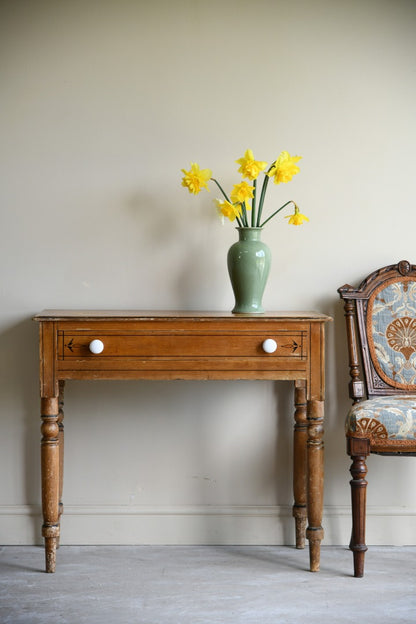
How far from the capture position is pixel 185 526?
287cm

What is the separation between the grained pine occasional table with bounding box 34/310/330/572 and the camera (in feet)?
8.11

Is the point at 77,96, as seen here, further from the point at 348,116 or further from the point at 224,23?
the point at 348,116

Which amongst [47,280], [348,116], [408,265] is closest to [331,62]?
[348,116]

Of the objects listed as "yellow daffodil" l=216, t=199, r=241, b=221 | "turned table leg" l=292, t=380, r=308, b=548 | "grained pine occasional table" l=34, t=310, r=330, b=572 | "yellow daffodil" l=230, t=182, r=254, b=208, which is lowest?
"turned table leg" l=292, t=380, r=308, b=548

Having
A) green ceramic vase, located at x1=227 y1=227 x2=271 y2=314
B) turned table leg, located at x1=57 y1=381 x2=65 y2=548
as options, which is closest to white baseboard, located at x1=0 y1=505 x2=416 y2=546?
turned table leg, located at x1=57 y1=381 x2=65 y2=548

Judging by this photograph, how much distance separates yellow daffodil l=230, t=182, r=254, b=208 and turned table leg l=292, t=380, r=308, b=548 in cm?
73

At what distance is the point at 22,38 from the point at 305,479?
2008 millimetres

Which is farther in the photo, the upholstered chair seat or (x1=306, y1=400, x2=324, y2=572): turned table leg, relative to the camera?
(x1=306, y1=400, x2=324, y2=572): turned table leg

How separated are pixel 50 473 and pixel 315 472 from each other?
2.95 ft

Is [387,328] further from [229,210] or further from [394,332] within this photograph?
[229,210]

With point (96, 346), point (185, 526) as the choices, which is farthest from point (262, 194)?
point (185, 526)

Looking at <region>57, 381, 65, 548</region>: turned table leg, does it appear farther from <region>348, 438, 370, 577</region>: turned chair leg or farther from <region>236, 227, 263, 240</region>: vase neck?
<region>348, 438, 370, 577</region>: turned chair leg

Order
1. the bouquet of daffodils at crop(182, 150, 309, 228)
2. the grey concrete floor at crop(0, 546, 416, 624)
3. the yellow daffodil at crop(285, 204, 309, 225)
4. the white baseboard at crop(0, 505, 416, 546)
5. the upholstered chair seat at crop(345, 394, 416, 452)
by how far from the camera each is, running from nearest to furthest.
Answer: the grey concrete floor at crop(0, 546, 416, 624)
the upholstered chair seat at crop(345, 394, 416, 452)
the bouquet of daffodils at crop(182, 150, 309, 228)
the yellow daffodil at crop(285, 204, 309, 225)
the white baseboard at crop(0, 505, 416, 546)

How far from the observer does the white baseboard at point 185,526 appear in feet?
9.36
